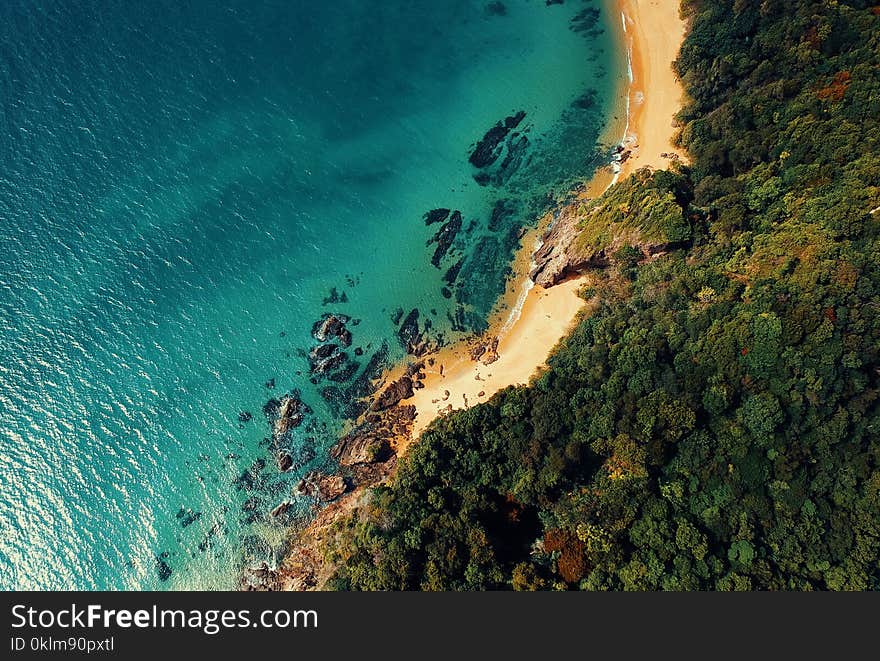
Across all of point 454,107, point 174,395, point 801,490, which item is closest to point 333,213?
point 454,107

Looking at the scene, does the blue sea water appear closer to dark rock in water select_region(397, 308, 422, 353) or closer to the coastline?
dark rock in water select_region(397, 308, 422, 353)

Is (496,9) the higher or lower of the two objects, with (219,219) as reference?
higher

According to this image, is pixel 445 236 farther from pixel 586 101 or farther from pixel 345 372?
pixel 586 101

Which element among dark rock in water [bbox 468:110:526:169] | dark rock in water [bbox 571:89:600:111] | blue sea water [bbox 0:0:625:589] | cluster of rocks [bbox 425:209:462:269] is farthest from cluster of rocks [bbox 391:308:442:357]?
dark rock in water [bbox 571:89:600:111]

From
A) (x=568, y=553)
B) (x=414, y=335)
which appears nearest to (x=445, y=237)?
(x=414, y=335)

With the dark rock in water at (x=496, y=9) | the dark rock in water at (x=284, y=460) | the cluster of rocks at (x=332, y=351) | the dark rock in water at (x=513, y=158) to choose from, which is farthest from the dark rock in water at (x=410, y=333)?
the dark rock in water at (x=496, y=9)

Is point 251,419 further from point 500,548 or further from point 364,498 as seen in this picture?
point 500,548
